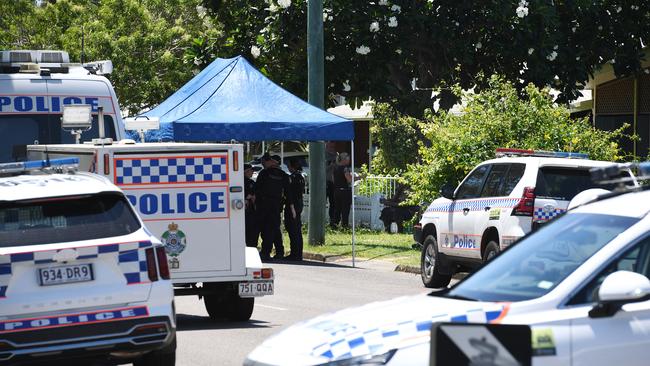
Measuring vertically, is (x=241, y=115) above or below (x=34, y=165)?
above

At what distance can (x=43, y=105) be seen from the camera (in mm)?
14625

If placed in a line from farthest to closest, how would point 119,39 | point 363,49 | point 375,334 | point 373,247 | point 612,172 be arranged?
1. point 119,39
2. point 363,49
3. point 373,247
4. point 612,172
5. point 375,334

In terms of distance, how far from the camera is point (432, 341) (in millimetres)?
4840

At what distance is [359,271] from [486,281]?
1376 centimetres

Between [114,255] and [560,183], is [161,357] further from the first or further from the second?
[560,183]

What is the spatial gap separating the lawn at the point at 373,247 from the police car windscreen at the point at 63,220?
11.6 m

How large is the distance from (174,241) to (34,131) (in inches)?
96.9

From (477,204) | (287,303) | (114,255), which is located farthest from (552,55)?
(114,255)

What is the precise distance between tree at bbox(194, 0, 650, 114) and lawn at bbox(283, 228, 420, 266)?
11.0 ft

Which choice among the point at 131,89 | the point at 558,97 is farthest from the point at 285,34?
the point at 131,89

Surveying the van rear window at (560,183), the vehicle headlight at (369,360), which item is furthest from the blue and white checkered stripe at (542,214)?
the vehicle headlight at (369,360)

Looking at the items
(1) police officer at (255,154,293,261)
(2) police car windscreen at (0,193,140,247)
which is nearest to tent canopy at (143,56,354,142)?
(1) police officer at (255,154,293,261)

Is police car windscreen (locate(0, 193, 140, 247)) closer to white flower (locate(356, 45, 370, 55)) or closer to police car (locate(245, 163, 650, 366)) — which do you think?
police car (locate(245, 163, 650, 366))

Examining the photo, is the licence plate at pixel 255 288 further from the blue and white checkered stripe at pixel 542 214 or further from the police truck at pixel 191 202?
the blue and white checkered stripe at pixel 542 214
